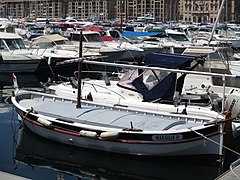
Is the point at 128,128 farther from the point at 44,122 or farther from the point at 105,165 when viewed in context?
the point at 44,122

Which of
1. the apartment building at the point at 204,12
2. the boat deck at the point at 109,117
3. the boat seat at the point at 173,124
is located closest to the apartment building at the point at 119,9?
the apartment building at the point at 204,12

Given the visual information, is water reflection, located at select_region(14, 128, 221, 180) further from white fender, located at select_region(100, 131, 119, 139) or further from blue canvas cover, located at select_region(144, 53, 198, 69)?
blue canvas cover, located at select_region(144, 53, 198, 69)

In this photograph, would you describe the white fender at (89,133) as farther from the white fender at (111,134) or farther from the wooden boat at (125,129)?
the white fender at (111,134)

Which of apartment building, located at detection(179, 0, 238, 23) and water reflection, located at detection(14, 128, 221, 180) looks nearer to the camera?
water reflection, located at detection(14, 128, 221, 180)

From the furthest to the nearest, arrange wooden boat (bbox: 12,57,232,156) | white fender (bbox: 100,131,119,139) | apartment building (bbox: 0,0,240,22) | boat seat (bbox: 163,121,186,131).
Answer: apartment building (bbox: 0,0,240,22) → boat seat (bbox: 163,121,186,131) → white fender (bbox: 100,131,119,139) → wooden boat (bbox: 12,57,232,156)

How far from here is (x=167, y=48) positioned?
40.1m

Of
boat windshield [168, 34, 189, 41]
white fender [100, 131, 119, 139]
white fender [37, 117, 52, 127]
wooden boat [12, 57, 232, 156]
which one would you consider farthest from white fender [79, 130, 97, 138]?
boat windshield [168, 34, 189, 41]

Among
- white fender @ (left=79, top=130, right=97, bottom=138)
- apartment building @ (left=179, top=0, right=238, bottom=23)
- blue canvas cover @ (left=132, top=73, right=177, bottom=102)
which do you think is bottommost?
white fender @ (left=79, top=130, right=97, bottom=138)

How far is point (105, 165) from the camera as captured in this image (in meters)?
13.7

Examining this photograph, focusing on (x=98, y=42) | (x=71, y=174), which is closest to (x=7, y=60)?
(x=98, y=42)

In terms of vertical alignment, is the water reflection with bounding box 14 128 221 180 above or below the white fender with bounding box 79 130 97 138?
below

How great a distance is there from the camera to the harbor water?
1308 centimetres

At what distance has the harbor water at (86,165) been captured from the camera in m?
13.1

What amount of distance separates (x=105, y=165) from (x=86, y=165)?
0.51 m
